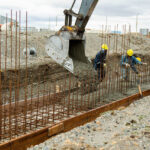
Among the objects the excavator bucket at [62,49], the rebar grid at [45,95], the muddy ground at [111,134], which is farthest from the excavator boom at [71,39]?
the muddy ground at [111,134]

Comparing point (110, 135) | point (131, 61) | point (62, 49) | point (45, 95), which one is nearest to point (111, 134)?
point (110, 135)

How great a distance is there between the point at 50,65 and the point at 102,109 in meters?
4.81

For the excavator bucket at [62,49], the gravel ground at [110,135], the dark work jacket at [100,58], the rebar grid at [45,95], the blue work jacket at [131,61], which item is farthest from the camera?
the blue work jacket at [131,61]

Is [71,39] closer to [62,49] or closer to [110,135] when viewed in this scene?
[62,49]

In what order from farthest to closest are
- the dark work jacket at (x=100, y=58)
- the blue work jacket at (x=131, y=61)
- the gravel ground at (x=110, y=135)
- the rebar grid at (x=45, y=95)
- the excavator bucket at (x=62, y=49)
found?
the blue work jacket at (x=131, y=61) < the dark work jacket at (x=100, y=58) < the excavator bucket at (x=62, y=49) < the rebar grid at (x=45, y=95) < the gravel ground at (x=110, y=135)

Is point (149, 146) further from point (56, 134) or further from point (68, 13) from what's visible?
point (68, 13)

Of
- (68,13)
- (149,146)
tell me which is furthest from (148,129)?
(68,13)

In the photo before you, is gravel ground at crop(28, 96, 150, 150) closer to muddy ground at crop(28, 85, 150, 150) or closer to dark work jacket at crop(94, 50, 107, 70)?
muddy ground at crop(28, 85, 150, 150)

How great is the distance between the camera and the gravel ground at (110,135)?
11.6 ft

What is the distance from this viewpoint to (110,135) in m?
4.14

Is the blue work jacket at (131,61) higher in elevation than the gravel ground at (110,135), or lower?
higher

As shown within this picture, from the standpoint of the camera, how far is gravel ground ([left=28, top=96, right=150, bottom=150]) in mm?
3521

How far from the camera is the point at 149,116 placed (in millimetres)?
5027

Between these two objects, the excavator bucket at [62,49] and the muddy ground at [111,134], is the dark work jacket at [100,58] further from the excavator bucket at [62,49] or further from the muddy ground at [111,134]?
the muddy ground at [111,134]
